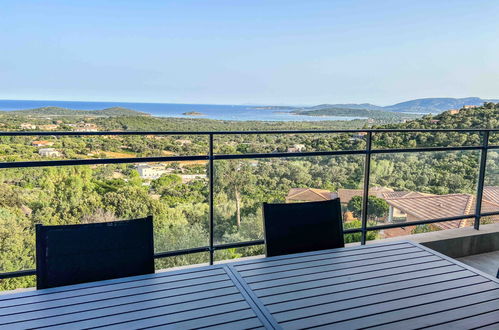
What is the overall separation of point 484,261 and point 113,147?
3905 mm

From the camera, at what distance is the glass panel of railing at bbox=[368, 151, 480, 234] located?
3572 mm

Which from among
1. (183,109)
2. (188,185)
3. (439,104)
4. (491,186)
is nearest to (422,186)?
(491,186)

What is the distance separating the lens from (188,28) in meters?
29.0

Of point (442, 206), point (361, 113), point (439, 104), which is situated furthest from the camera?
point (361, 113)

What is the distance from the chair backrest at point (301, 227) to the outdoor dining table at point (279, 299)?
0.69 feet

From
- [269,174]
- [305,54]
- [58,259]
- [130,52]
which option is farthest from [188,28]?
[58,259]

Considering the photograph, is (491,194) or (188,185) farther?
(491,194)

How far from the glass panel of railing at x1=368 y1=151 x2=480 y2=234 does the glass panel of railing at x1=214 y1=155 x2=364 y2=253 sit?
0.86 feet

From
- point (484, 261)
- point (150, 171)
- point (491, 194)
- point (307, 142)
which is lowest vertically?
point (484, 261)

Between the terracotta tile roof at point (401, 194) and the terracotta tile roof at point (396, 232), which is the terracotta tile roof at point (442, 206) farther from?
the terracotta tile roof at point (396, 232)

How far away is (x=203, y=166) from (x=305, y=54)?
2820cm

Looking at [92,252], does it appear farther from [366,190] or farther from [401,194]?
[401,194]

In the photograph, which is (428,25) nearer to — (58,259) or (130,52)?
(58,259)

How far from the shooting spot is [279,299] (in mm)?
1342
